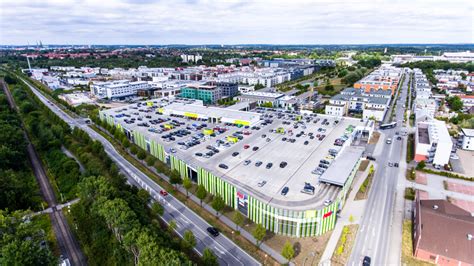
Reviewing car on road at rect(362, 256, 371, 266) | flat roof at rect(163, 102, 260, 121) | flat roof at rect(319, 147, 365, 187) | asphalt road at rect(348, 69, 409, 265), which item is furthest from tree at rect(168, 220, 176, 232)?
flat roof at rect(163, 102, 260, 121)

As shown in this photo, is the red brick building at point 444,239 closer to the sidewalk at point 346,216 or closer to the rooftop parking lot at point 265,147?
the sidewalk at point 346,216

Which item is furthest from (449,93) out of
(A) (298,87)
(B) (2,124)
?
(B) (2,124)

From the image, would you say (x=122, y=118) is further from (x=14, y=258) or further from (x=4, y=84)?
(x=4, y=84)

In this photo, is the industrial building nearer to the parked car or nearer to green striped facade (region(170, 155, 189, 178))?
green striped facade (region(170, 155, 189, 178))

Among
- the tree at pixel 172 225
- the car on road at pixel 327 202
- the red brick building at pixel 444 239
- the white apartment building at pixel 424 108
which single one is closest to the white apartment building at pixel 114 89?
the tree at pixel 172 225

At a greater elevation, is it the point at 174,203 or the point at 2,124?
the point at 2,124

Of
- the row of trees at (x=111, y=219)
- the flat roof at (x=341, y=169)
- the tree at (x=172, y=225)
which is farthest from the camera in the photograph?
the flat roof at (x=341, y=169)
